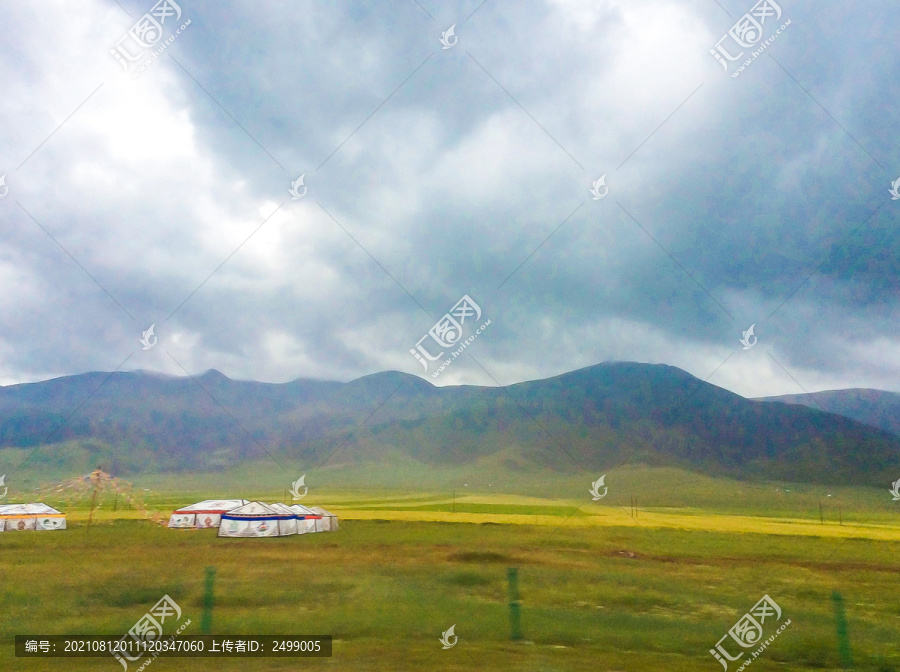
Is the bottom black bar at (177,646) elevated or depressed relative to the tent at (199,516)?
depressed

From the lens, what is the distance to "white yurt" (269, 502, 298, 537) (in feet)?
151

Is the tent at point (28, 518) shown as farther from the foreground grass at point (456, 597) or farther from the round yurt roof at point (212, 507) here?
the round yurt roof at point (212, 507)

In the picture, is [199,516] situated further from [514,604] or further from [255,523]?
[514,604]

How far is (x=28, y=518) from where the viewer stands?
1978 inches

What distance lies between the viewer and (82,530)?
5047 centimetres

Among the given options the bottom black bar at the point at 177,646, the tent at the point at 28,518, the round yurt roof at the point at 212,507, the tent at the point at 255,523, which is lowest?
the bottom black bar at the point at 177,646

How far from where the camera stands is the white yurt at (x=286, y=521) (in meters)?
46.0

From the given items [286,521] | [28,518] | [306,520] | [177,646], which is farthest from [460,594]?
[28,518]

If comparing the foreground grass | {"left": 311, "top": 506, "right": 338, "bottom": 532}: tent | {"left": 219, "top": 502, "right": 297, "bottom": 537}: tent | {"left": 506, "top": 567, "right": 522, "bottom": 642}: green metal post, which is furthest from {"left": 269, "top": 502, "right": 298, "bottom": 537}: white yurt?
{"left": 506, "top": 567, "right": 522, "bottom": 642}: green metal post

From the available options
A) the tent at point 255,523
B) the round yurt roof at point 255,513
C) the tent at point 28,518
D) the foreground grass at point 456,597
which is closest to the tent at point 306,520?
the tent at point 255,523

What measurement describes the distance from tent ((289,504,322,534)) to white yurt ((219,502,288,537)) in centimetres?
152

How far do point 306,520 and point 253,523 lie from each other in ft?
13.2

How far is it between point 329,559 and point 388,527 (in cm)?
2676

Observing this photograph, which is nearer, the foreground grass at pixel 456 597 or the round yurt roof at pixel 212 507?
the foreground grass at pixel 456 597
